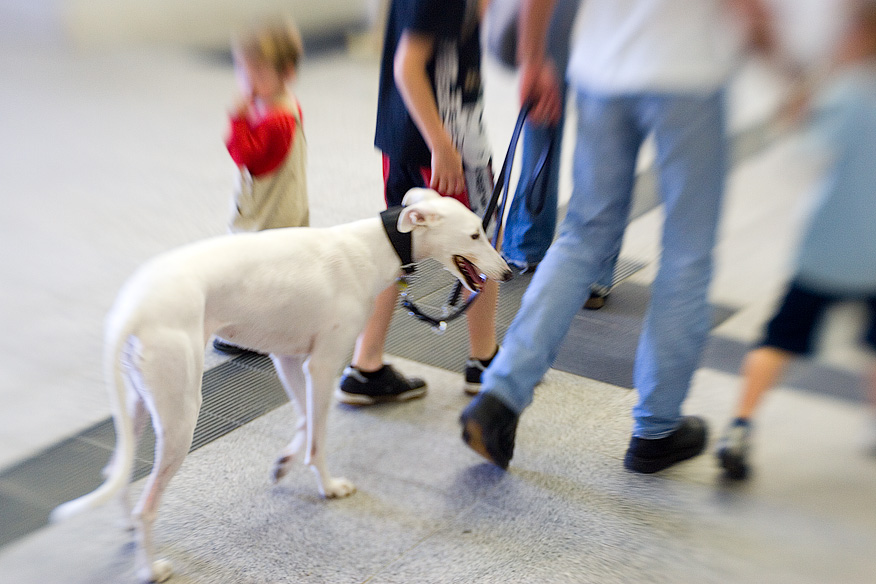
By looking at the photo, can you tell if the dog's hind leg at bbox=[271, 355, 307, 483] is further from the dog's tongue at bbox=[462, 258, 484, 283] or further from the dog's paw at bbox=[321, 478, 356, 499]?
the dog's tongue at bbox=[462, 258, 484, 283]

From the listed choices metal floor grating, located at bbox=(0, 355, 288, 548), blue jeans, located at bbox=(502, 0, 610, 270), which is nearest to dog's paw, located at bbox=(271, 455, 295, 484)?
metal floor grating, located at bbox=(0, 355, 288, 548)

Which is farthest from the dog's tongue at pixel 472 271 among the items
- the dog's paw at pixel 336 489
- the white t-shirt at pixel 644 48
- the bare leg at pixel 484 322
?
the dog's paw at pixel 336 489

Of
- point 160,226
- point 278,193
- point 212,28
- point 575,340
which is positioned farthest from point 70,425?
point 212,28

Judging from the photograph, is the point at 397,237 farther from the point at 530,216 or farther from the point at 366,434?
the point at 530,216

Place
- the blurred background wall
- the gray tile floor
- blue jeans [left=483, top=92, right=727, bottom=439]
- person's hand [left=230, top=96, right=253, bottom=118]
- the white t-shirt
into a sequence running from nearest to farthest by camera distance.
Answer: the blurred background wall, the gray tile floor, the white t-shirt, blue jeans [left=483, top=92, right=727, bottom=439], person's hand [left=230, top=96, right=253, bottom=118]

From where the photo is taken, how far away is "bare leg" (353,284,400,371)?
2.33 metres

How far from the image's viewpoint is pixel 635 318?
116 inches

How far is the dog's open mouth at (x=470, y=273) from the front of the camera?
198cm

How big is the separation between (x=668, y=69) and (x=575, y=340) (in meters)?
1.47

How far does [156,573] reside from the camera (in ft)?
5.43

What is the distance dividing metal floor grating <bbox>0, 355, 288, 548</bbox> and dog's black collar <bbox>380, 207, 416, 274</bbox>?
79cm

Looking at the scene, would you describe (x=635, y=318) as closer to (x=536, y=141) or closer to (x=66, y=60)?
(x=536, y=141)

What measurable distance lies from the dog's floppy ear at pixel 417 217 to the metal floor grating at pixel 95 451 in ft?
2.82

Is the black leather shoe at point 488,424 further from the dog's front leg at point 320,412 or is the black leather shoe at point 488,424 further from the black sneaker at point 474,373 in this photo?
the black sneaker at point 474,373
